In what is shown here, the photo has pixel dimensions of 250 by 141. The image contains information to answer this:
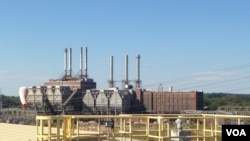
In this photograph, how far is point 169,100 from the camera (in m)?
104

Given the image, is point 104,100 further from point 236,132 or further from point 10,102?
point 236,132

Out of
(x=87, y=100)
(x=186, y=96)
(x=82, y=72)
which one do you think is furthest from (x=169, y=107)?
(x=82, y=72)

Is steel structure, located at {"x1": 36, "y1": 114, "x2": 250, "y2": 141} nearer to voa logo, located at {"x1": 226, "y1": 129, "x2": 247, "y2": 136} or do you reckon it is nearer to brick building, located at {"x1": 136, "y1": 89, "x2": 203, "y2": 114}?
voa logo, located at {"x1": 226, "y1": 129, "x2": 247, "y2": 136}

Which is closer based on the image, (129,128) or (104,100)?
(129,128)

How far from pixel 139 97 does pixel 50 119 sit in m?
98.5

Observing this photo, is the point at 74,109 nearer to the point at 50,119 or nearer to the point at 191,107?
the point at 191,107

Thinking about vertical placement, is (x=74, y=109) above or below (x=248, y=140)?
below

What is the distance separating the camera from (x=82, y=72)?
117750mm

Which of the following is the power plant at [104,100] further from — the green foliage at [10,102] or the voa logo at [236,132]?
the voa logo at [236,132]

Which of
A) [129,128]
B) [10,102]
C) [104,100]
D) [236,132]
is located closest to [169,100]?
[104,100]

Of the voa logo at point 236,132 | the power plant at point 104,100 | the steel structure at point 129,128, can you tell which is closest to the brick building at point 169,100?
the power plant at point 104,100

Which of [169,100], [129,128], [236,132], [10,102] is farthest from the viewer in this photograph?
[10,102]

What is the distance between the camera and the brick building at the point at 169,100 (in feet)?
327

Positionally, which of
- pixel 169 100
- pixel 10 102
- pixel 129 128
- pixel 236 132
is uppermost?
pixel 236 132
